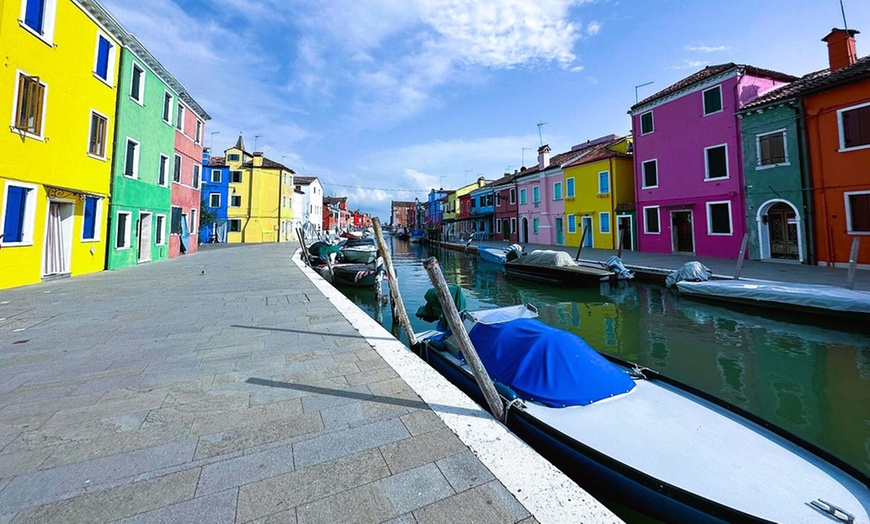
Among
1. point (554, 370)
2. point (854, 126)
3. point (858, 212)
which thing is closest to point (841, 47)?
point (854, 126)

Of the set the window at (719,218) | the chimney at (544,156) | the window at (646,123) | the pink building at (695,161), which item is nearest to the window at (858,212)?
the pink building at (695,161)

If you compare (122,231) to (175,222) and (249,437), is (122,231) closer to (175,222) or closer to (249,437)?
(175,222)

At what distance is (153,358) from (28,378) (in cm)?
100

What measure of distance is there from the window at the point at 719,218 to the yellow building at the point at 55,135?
25.9 m

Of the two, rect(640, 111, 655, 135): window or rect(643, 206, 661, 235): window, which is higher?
rect(640, 111, 655, 135): window

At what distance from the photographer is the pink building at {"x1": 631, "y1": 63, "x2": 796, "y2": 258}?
17.1 m

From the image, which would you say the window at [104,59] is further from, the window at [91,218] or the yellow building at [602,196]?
the yellow building at [602,196]

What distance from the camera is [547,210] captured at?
3050 centimetres

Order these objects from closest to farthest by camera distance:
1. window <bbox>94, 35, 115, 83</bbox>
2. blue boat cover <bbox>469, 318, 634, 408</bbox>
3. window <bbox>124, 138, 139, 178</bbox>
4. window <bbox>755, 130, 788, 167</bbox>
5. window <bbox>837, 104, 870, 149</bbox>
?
Result: blue boat cover <bbox>469, 318, 634, 408</bbox> < window <bbox>94, 35, 115, 83</bbox> < window <bbox>837, 104, 870, 149</bbox> < window <bbox>124, 138, 139, 178</bbox> < window <bbox>755, 130, 788, 167</bbox>

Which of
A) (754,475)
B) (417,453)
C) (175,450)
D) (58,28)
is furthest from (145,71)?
(754,475)

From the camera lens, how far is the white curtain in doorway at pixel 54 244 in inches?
416

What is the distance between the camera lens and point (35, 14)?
978 centimetres

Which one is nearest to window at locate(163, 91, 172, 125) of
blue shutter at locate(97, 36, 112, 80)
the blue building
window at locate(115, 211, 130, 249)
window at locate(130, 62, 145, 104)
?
window at locate(130, 62, 145, 104)

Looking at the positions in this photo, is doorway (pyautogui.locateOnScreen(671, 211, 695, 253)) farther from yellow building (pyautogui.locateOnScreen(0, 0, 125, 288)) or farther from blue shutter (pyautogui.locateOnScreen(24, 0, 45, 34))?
blue shutter (pyautogui.locateOnScreen(24, 0, 45, 34))
